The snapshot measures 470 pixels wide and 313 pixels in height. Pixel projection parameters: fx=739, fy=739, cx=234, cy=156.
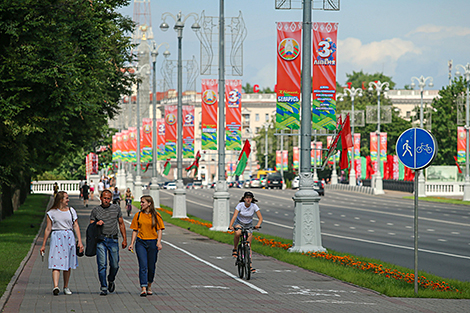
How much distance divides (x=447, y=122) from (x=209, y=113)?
63.1 m

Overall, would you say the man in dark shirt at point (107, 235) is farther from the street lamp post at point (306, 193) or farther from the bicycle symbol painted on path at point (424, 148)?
the street lamp post at point (306, 193)

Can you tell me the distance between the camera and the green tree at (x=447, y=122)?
3578 inches

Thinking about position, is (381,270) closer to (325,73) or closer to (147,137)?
(325,73)

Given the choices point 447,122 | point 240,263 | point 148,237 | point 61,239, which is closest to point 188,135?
point 240,263

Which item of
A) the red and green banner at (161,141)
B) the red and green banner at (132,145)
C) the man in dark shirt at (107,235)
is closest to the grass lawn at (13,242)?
the man in dark shirt at (107,235)

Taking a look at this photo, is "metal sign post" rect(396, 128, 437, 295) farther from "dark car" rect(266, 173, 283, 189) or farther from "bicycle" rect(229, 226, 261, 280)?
"dark car" rect(266, 173, 283, 189)

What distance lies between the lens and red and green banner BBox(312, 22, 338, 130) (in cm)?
2156

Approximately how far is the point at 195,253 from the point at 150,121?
36.9 meters

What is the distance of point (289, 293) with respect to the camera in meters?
12.7

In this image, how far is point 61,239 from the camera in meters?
12.1

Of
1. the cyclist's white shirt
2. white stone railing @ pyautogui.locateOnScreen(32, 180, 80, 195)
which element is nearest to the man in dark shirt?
the cyclist's white shirt

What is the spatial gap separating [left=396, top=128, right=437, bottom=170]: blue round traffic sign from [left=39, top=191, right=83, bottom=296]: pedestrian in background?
18.5 ft

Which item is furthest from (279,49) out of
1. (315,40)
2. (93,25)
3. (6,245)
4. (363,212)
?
(363,212)

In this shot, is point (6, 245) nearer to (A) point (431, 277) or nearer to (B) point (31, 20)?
(B) point (31, 20)
